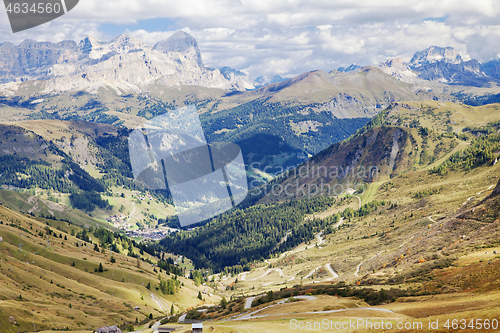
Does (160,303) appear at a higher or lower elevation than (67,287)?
lower

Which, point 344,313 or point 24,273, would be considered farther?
point 24,273

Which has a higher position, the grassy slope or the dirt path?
the grassy slope

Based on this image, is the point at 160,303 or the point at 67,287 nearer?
the point at 67,287

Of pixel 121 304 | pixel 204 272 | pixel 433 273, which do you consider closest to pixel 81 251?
pixel 121 304

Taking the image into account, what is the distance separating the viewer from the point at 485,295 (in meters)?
34.2

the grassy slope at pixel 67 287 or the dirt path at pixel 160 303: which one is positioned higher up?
the grassy slope at pixel 67 287

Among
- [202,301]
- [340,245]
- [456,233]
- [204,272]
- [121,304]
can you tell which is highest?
[456,233]

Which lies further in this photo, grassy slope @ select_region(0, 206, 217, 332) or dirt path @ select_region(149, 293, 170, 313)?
dirt path @ select_region(149, 293, 170, 313)

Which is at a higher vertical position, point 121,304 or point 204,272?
point 121,304

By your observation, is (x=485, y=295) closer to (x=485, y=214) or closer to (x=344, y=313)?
(x=344, y=313)

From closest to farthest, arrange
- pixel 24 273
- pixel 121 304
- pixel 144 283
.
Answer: pixel 24 273
pixel 121 304
pixel 144 283

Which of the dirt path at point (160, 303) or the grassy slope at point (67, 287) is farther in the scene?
the dirt path at point (160, 303)

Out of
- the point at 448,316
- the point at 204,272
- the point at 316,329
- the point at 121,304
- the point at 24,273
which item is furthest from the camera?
the point at 204,272

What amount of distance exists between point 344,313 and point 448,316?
42.6 feet
